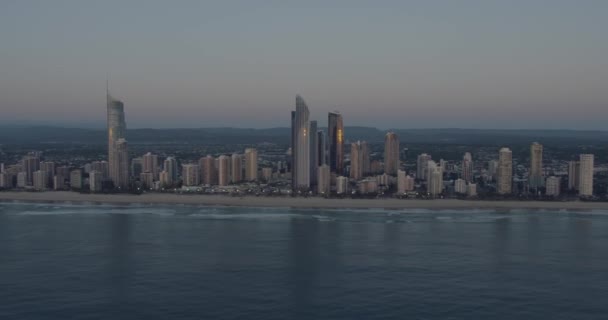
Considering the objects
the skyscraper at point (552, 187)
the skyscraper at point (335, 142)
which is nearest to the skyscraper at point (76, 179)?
the skyscraper at point (335, 142)

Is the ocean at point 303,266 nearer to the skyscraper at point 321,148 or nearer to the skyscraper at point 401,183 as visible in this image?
the skyscraper at point 401,183

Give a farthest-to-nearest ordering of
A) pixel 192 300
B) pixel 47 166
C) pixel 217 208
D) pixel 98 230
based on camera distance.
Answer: pixel 47 166, pixel 217 208, pixel 98 230, pixel 192 300

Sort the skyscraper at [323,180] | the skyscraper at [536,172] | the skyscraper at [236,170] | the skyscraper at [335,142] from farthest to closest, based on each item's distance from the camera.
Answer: the skyscraper at [335,142]
the skyscraper at [236,170]
the skyscraper at [323,180]
the skyscraper at [536,172]

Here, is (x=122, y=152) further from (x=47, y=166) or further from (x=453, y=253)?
(x=453, y=253)

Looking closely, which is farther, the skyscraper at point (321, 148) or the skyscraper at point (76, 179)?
the skyscraper at point (321, 148)

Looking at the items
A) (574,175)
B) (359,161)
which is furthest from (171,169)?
(574,175)

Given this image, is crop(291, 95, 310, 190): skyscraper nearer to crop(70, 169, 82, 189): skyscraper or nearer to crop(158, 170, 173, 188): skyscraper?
crop(158, 170, 173, 188): skyscraper

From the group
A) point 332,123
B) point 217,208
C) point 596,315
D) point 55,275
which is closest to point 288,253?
point 55,275
